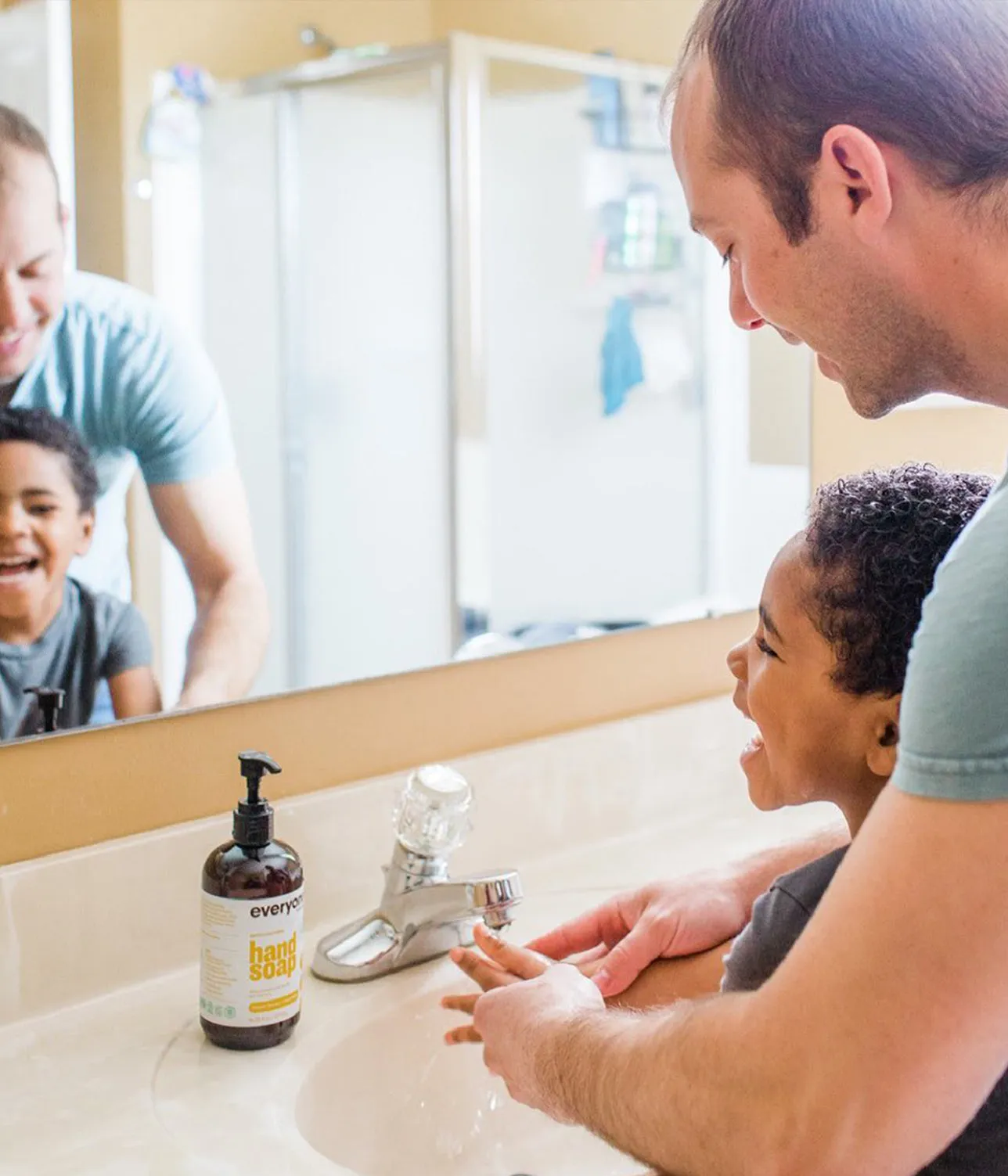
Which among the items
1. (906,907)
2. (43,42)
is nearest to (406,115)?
(43,42)

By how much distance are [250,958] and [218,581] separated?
0.35m

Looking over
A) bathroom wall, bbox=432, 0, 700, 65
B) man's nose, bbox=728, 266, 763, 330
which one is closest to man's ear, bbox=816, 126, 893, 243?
man's nose, bbox=728, 266, 763, 330

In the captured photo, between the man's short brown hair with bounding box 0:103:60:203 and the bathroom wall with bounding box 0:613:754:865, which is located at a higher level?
the man's short brown hair with bounding box 0:103:60:203

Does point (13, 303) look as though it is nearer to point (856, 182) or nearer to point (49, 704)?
point (49, 704)

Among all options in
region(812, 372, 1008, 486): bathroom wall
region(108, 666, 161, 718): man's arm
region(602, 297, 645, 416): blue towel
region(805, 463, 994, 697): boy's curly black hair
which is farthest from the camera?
region(812, 372, 1008, 486): bathroom wall

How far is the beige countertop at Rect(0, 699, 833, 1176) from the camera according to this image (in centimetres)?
99

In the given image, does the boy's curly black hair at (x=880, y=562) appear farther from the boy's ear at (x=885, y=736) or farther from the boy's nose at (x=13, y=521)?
the boy's nose at (x=13, y=521)

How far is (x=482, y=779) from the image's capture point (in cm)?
148

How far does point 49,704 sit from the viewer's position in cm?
116

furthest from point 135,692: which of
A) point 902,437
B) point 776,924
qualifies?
point 902,437

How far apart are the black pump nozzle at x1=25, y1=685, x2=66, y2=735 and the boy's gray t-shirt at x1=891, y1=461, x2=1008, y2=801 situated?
0.73 metres

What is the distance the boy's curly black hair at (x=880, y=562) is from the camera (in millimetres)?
985

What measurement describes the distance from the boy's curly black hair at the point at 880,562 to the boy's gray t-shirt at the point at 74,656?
582 mm

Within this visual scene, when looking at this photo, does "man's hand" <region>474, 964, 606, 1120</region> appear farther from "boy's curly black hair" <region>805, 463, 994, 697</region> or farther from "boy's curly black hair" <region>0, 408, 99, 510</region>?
"boy's curly black hair" <region>0, 408, 99, 510</region>
